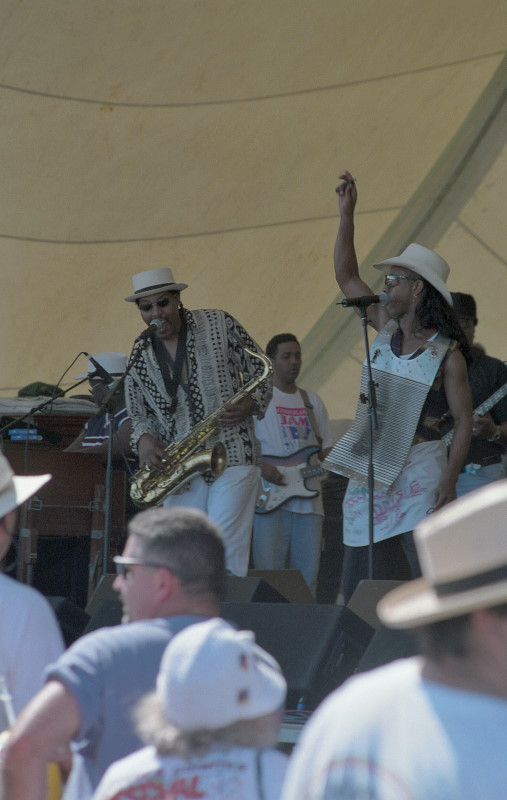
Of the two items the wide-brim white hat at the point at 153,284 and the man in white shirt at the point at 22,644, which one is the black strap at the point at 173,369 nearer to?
the wide-brim white hat at the point at 153,284

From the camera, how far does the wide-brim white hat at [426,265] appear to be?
4.34 m

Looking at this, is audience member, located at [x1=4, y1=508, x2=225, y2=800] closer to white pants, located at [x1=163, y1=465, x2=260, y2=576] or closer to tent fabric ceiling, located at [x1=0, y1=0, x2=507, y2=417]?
white pants, located at [x1=163, y1=465, x2=260, y2=576]

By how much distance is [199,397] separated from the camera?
502 cm

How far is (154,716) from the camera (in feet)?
5.36

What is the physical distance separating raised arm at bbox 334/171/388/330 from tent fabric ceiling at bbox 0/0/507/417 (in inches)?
154

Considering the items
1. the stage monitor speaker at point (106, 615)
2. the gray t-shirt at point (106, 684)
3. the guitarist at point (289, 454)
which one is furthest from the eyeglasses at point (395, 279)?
the gray t-shirt at point (106, 684)

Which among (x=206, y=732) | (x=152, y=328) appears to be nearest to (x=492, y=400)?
(x=152, y=328)

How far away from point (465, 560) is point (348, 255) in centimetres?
341

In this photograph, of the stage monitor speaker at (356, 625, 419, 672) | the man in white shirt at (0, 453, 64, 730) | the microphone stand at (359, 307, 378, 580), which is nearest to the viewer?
the man in white shirt at (0, 453, 64, 730)

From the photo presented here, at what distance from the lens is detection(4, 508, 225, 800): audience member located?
1.83m

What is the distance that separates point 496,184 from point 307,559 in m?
3.53

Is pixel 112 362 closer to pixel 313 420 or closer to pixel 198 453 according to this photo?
pixel 313 420

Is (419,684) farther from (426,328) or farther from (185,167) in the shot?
(185,167)

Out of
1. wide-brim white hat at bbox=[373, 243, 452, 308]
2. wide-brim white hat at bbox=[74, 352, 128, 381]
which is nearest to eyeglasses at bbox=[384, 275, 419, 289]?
wide-brim white hat at bbox=[373, 243, 452, 308]
